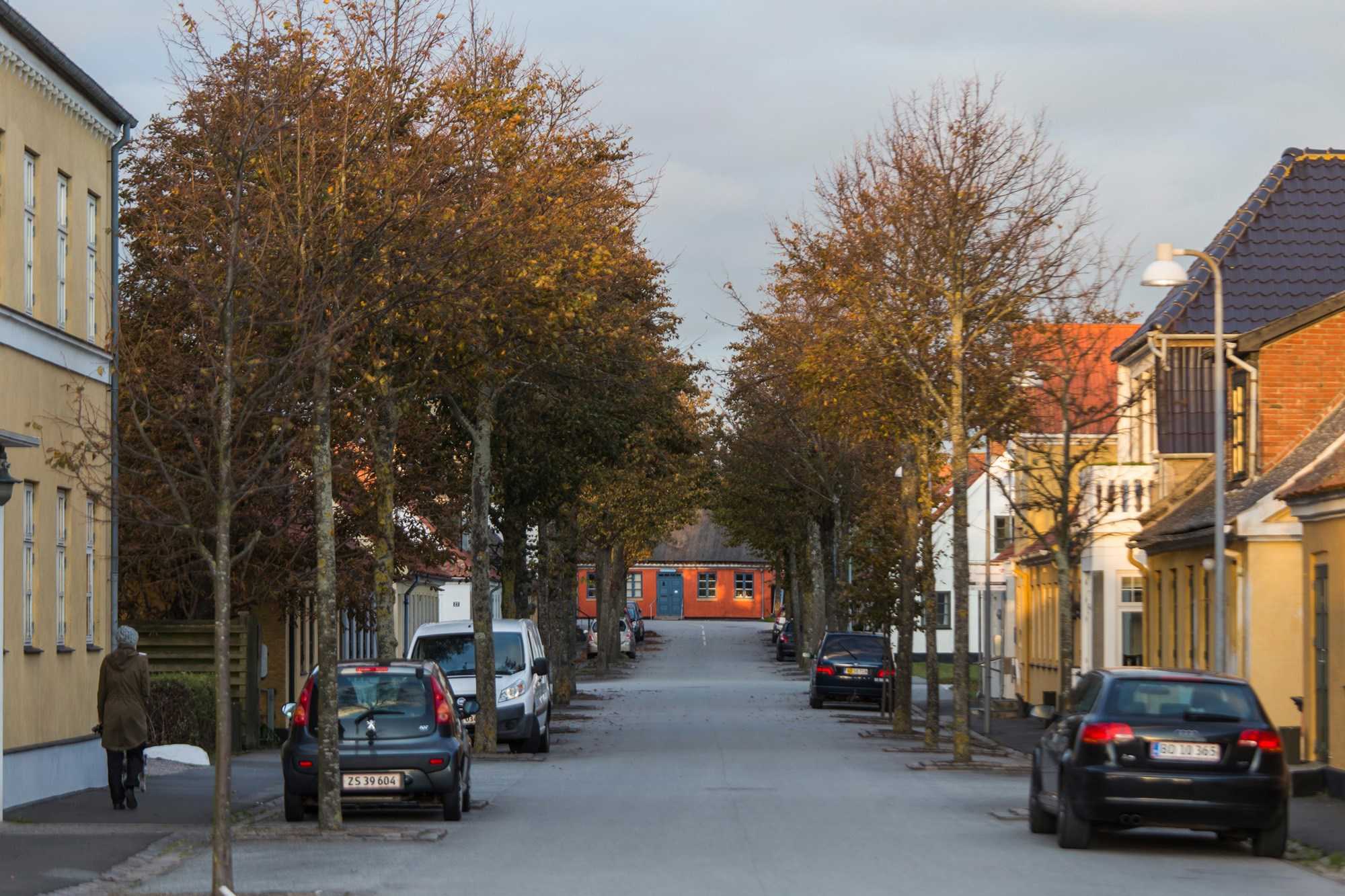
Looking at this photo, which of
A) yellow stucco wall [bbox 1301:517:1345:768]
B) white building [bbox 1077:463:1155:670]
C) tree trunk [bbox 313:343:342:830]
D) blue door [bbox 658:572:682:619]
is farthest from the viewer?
blue door [bbox 658:572:682:619]

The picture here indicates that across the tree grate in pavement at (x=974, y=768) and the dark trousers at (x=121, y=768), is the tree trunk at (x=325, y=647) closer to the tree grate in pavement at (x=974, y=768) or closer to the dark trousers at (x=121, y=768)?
the dark trousers at (x=121, y=768)

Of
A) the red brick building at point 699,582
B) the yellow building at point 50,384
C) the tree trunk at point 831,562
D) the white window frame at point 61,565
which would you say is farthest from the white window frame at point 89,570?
the red brick building at point 699,582

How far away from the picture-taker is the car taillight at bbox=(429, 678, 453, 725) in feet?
61.9

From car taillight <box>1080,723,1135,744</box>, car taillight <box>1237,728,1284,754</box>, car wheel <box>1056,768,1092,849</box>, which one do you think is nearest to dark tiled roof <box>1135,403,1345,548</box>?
car wheel <box>1056,768,1092,849</box>

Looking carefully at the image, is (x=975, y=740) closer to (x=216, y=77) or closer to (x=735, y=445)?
(x=216, y=77)

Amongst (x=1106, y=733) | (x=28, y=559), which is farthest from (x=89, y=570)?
(x=1106, y=733)

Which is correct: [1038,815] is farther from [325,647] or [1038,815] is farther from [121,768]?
[121,768]

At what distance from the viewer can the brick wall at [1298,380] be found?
97.8 ft

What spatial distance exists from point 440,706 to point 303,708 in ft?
4.00

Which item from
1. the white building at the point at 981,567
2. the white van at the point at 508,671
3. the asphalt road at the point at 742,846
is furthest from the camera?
the white building at the point at 981,567

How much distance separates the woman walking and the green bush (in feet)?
25.4

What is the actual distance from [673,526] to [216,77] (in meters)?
59.2

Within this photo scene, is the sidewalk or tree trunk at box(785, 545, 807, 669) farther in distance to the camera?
tree trunk at box(785, 545, 807, 669)

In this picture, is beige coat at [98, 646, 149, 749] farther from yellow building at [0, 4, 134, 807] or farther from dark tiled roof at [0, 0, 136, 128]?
dark tiled roof at [0, 0, 136, 128]
